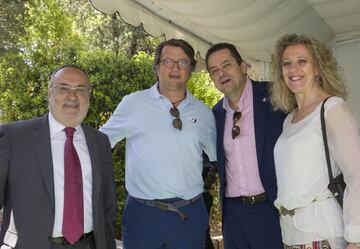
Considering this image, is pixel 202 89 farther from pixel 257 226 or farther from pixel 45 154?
pixel 45 154

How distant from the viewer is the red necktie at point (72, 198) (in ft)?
7.84

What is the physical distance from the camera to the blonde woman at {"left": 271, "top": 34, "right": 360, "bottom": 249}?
7.17 ft

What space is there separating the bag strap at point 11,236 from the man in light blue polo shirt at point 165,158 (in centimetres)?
94

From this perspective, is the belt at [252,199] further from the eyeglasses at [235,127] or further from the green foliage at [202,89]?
the green foliage at [202,89]

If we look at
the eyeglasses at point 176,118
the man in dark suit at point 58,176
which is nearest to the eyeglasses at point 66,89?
the man in dark suit at point 58,176

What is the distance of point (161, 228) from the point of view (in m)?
3.01

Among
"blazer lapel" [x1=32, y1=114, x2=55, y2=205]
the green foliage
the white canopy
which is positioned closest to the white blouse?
"blazer lapel" [x1=32, y1=114, x2=55, y2=205]

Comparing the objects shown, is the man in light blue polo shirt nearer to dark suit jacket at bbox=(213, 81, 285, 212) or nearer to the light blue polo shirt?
the light blue polo shirt

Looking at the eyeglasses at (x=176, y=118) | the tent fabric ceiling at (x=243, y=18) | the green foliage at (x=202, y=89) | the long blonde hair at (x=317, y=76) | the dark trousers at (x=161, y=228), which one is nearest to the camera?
the long blonde hair at (x=317, y=76)

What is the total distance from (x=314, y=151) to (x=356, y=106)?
3.30 m

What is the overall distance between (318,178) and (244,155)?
2.96 ft

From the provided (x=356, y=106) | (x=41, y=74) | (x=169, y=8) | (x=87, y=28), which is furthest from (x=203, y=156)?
(x=87, y=28)

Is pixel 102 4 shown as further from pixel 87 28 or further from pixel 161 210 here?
pixel 87 28

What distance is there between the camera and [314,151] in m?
2.32
